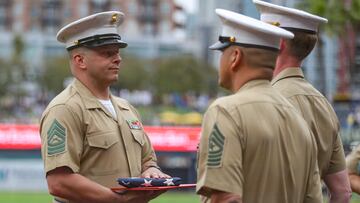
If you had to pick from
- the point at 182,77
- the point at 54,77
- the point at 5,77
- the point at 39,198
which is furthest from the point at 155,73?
the point at 39,198

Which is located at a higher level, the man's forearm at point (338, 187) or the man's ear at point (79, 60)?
the man's ear at point (79, 60)

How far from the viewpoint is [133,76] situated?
8619cm

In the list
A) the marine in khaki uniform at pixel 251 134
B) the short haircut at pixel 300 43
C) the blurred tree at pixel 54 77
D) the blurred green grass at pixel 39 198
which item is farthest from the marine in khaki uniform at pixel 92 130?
the blurred tree at pixel 54 77

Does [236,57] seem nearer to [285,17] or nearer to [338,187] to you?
[285,17]

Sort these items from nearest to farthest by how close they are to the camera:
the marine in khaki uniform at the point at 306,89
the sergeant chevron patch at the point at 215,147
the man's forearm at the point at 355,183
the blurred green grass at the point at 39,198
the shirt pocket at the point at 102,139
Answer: the sergeant chevron patch at the point at 215,147, the marine in khaki uniform at the point at 306,89, the shirt pocket at the point at 102,139, the man's forearm at the point at 355,183, the blurred green grass at the point at 39,198

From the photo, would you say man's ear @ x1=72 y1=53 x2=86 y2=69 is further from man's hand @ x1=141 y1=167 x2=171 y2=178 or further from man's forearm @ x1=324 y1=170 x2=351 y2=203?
man's forearm @ x1=324 y1=170 x2=351 y2=203

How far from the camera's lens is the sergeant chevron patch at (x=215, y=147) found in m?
4.43

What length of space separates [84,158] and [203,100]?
158ft

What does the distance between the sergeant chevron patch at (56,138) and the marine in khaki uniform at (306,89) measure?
1085 millimetres

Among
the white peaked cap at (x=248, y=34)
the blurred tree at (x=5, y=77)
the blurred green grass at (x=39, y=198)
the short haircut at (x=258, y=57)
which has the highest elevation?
the white peaked cap at (x=248, y=34)

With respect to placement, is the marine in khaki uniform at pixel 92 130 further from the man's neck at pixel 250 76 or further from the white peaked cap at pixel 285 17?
the man's neck at pixel 250 76

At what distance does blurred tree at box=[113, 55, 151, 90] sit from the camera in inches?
3360

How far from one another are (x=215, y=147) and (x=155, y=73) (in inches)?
3218

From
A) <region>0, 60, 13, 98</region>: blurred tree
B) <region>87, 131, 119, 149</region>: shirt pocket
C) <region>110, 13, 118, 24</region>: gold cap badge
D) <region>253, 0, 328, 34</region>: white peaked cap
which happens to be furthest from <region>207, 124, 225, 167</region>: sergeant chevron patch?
<region>0, 60, 13, 98</region>: blurred tree
